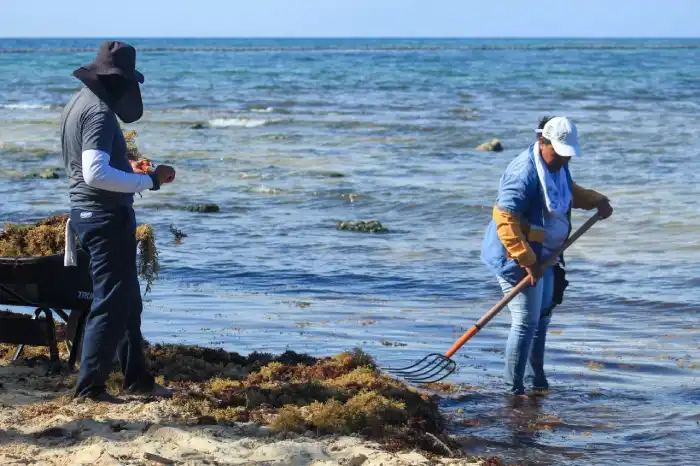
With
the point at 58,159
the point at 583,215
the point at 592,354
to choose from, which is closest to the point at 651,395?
the point at 592,354

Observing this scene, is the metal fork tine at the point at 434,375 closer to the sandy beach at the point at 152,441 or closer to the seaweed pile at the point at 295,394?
the seaweed pile at the point at 295,394

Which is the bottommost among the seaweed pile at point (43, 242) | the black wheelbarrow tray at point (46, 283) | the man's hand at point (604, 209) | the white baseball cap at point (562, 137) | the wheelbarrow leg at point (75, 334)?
the wheelbarrow leg at point (75, 334)

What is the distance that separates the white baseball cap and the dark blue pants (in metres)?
2.48

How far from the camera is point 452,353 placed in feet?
23.6

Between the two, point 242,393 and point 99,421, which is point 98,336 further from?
point 242,393

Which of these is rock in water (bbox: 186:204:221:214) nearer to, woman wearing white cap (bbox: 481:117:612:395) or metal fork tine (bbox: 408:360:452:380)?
metal fork tine (bbox: 408:360:452:380)

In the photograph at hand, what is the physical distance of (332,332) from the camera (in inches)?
344

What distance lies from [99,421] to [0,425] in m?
0.48

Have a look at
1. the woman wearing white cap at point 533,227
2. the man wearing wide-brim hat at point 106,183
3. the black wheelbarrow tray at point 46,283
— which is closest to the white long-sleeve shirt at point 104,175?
the man wearing wide-brim hat at point 106,183

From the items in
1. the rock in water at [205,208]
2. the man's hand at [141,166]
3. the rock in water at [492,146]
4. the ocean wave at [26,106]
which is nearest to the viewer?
the man's hand at [141,166]

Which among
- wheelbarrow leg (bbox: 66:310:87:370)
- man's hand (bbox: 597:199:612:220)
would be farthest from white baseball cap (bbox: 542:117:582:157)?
wheelbarrow leg (bbox: 66:310:87:370)

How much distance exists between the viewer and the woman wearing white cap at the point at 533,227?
6449 mm

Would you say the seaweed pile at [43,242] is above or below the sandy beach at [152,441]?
above

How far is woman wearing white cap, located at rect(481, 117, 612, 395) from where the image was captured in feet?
21.2
